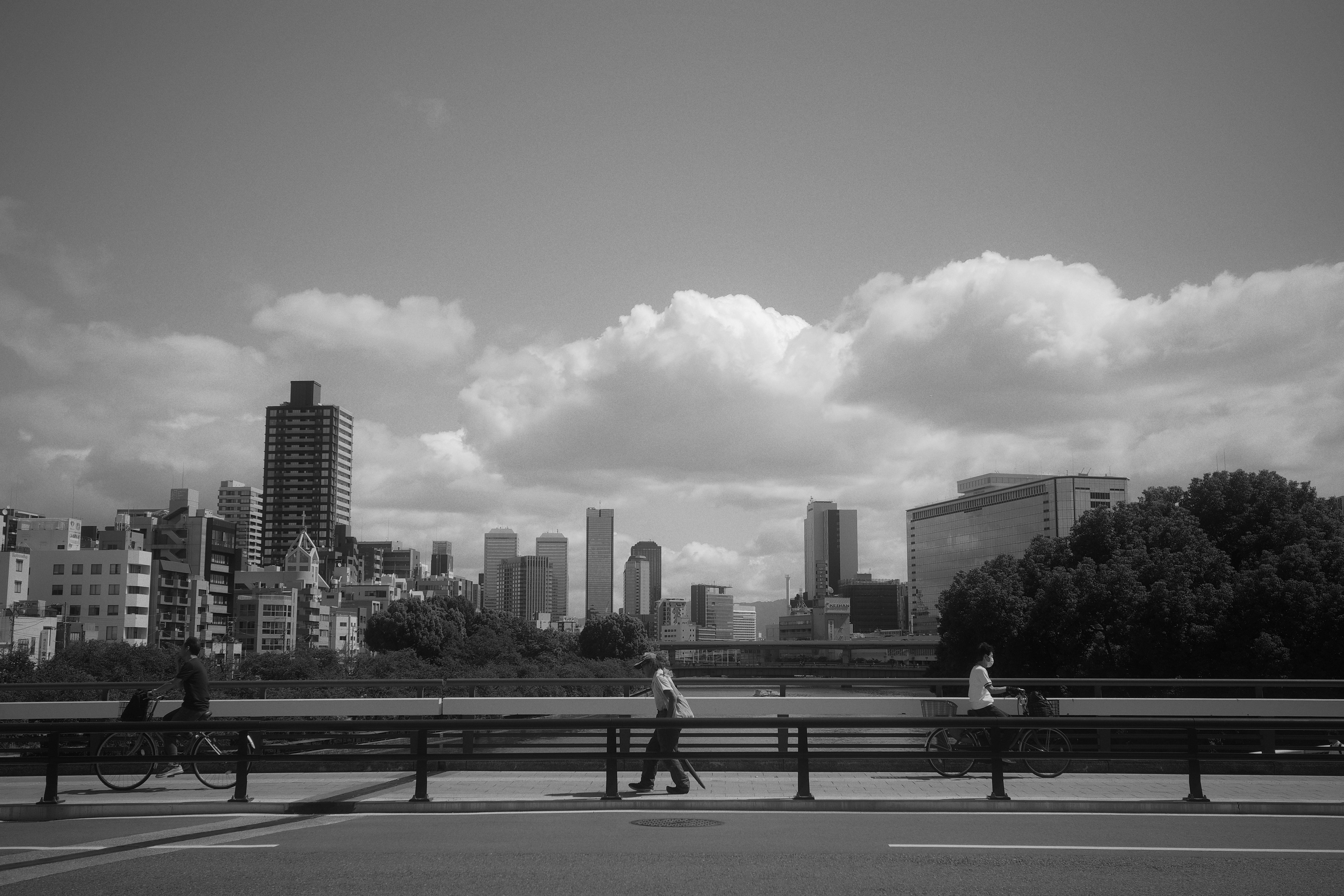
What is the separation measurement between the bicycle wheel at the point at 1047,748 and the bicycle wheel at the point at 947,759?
0.81 m

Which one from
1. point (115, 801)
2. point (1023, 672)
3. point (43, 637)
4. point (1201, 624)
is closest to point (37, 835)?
point (115, 801)

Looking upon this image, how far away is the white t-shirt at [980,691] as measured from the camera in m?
17.2

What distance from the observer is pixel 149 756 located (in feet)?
51.9

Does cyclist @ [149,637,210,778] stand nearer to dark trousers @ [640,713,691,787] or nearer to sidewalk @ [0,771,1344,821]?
sidewalk @ [0,771,1344,821]

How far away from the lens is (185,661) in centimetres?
1692

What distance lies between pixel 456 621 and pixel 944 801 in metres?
124

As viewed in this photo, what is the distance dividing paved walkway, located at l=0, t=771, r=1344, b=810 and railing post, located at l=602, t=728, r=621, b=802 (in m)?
0.30

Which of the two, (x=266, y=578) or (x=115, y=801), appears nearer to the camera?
(x=115, y=801)

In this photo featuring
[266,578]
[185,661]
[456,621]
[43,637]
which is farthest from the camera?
[266,578]

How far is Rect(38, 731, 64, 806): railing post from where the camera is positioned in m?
14.8

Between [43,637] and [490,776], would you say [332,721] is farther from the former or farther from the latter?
[43,637]

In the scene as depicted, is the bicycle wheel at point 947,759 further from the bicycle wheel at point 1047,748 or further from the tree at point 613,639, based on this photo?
the tree at point 613,639

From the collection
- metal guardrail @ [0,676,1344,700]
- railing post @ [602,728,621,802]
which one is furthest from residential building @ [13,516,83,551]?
railing post @ [602,728,621,802]

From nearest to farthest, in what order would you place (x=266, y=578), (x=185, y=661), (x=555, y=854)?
(x=555, y=854) < (x=185, y=661) < (x=266, y=578)
